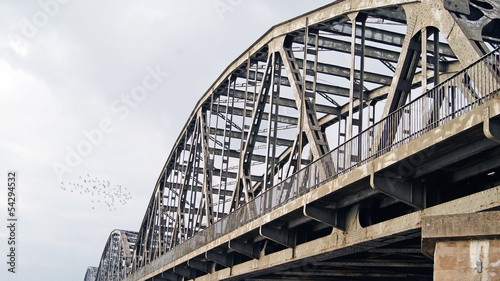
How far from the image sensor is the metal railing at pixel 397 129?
14.4 metres

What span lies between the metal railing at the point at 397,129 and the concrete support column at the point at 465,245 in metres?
2.92

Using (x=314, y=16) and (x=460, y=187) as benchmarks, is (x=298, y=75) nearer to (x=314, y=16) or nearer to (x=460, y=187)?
(x=314, y=16)

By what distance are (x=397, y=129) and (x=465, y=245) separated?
579 cm

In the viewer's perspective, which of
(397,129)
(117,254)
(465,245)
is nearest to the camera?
(465,245)

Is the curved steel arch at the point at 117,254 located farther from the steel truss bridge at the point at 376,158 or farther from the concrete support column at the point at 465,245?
the concrete support column at the point at 465,245

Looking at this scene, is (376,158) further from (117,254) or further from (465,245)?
(117,254)

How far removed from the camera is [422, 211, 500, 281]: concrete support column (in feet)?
37.4

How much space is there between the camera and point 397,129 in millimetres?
17266

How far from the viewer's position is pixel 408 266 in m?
22.1

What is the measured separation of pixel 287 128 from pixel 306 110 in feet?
50.3

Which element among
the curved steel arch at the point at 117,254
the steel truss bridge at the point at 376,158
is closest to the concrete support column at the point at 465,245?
the steel truss bridge at the point at 376,158

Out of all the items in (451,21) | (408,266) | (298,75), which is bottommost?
(408,266)

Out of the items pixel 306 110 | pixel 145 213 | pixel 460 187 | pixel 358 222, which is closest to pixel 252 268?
pixel 306 110

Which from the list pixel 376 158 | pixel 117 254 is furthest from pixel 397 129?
pixel 117 254
